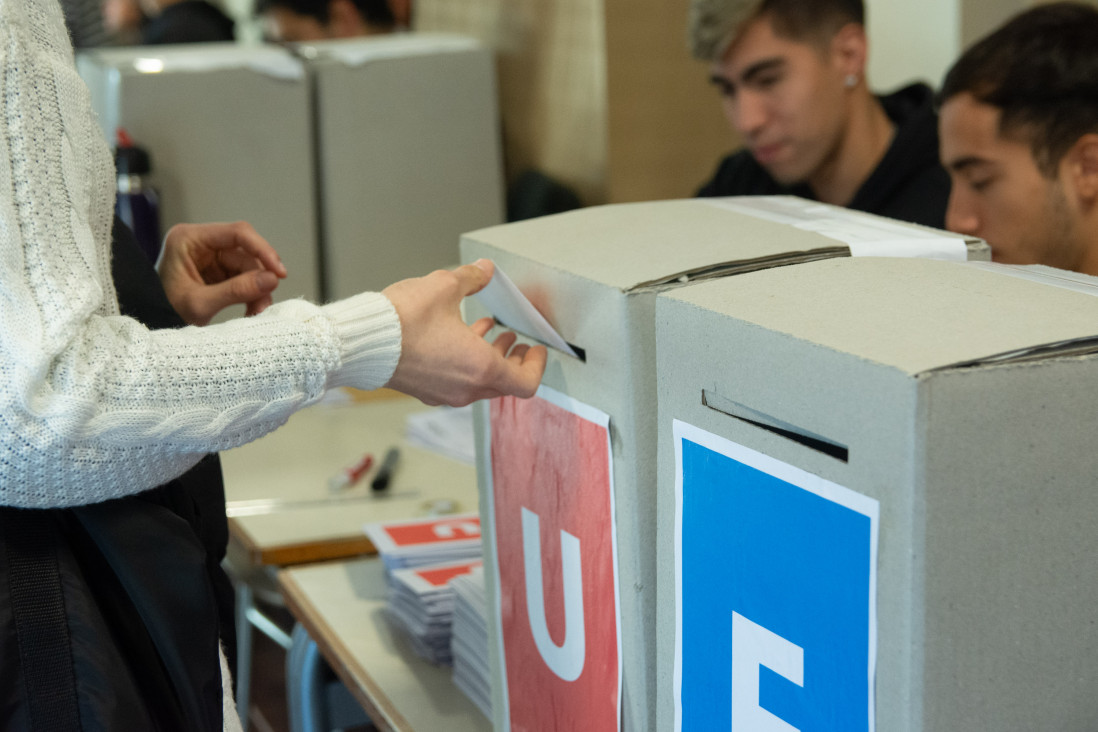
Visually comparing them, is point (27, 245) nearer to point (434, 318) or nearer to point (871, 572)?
point (434, 318)

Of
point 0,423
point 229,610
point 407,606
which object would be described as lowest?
point 407,606

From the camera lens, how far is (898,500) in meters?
0.49

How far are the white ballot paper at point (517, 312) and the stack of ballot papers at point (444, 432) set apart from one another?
3.54ft

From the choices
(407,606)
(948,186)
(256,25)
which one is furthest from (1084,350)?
(256,25)

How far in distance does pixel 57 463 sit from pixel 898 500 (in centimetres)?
45

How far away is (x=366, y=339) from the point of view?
72cm

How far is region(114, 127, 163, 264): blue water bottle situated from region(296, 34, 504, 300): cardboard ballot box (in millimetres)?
413

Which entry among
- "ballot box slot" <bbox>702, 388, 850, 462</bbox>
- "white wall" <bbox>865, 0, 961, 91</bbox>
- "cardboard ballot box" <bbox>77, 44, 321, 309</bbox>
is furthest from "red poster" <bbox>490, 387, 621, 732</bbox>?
"white wall" <bbox>865, 0, 961, 91</bbox>

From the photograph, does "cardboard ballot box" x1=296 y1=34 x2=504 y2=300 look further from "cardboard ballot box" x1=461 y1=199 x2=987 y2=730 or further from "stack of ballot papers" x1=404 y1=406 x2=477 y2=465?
"cardboard ballot box" x1=461 y1=199 x2=987 y2=730

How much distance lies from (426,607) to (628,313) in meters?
0.62

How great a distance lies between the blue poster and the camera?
53 cm

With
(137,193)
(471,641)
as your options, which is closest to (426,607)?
(471,641)

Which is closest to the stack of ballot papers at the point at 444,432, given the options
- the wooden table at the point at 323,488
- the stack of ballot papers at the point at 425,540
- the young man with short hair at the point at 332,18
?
the wooden table at the point at 323,488

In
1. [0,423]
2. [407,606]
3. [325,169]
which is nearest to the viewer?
[0,423]
